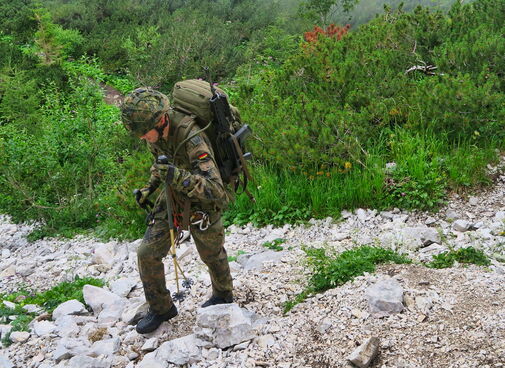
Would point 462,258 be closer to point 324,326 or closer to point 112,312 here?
point 324,326

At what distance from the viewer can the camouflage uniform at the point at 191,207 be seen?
369cm

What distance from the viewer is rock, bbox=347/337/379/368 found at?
3.44 meters

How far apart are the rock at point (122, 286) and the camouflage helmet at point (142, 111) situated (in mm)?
2186

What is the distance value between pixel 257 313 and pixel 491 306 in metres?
1.86

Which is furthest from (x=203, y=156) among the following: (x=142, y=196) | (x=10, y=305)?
(x=10, y=305)

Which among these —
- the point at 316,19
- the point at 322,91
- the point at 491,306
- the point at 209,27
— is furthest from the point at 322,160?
the point at 209,27

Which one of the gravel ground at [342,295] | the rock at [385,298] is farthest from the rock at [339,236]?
the rock at [385,298]

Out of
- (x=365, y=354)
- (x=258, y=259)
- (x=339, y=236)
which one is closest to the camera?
(x=365, y=354)

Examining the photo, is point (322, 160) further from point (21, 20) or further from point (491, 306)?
point (21, 20)

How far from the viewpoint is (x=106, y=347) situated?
13.6 feet

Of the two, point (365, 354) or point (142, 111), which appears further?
point (142, 111)

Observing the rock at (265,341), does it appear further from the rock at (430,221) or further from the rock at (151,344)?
the rock at (430,221)

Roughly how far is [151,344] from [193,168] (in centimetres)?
147

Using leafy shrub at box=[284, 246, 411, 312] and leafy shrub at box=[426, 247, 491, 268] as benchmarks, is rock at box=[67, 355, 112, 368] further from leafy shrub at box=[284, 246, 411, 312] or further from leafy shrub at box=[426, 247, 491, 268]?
leafy shrub at box=[426, 247, 491, 268]
